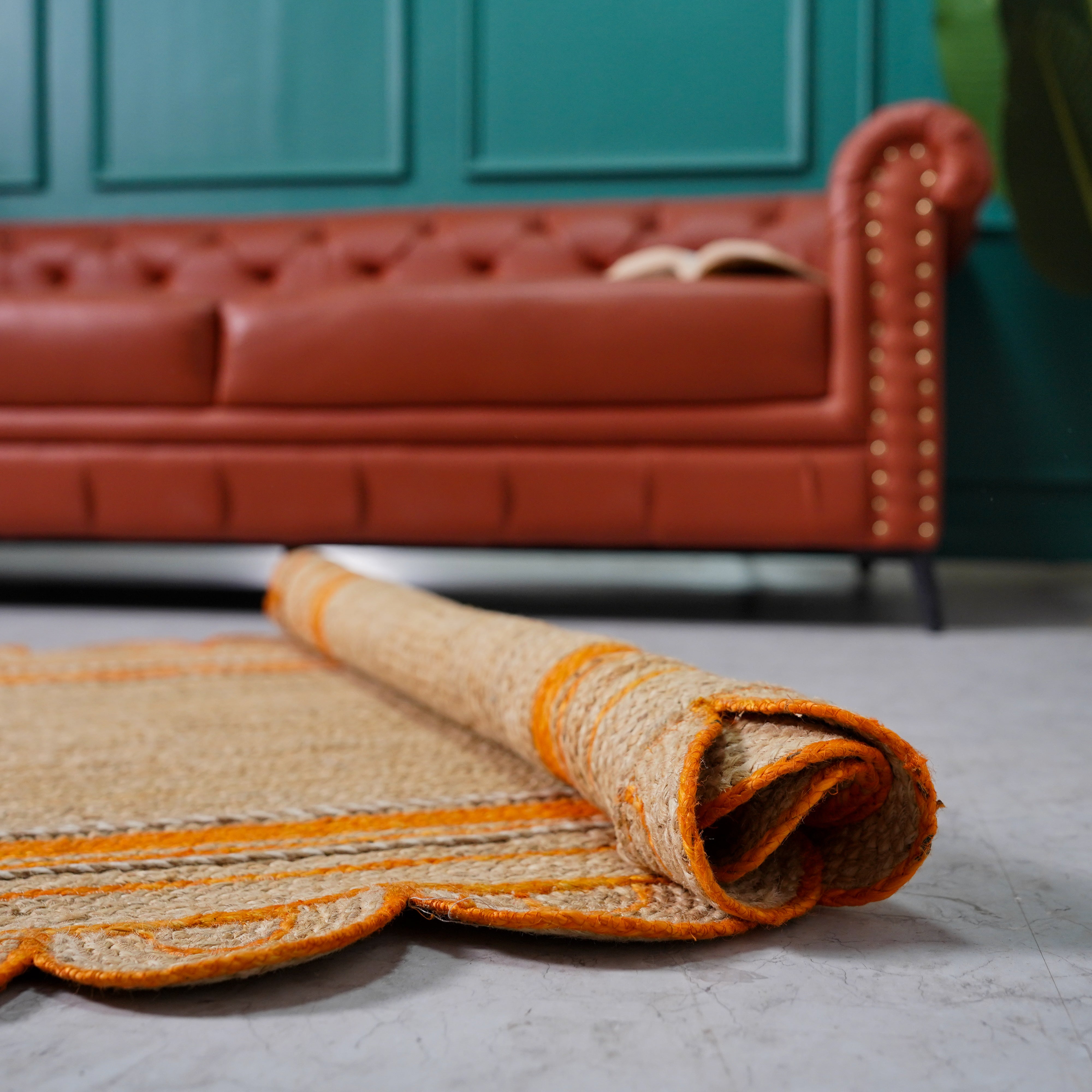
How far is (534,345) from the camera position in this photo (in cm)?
176

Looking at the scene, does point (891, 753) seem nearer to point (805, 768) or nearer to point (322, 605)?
point (805, 768)

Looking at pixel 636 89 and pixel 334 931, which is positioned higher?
pixel 636 89

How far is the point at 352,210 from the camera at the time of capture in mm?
2807

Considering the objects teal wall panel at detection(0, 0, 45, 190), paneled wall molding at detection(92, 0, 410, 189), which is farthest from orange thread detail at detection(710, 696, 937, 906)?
teal wall panel at detection(0, 0, 45, 190)

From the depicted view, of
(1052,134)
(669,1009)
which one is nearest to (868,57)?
(1052,134)

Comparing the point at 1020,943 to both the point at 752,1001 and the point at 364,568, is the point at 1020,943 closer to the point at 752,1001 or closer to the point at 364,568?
the point at 752,1001

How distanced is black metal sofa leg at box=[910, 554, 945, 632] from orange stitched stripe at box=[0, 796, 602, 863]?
43.9 inches

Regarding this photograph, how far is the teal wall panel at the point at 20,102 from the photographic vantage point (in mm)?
3068

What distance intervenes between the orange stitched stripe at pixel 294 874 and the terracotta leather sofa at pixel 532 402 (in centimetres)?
117

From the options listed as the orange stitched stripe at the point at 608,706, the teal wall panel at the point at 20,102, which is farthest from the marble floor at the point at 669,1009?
the teal wall panel at the point at 20,102

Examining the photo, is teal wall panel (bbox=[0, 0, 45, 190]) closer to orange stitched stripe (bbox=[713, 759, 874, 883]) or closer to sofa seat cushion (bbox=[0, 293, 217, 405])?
sofa seat cushion (bbox=[0, 293, 217, 405])

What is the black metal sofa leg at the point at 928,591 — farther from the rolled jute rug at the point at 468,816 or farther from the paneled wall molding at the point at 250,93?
the paneled wall molding at the point at 250,93

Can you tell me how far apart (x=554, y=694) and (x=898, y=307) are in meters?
1.23

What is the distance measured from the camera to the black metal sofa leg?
5.51 feet
